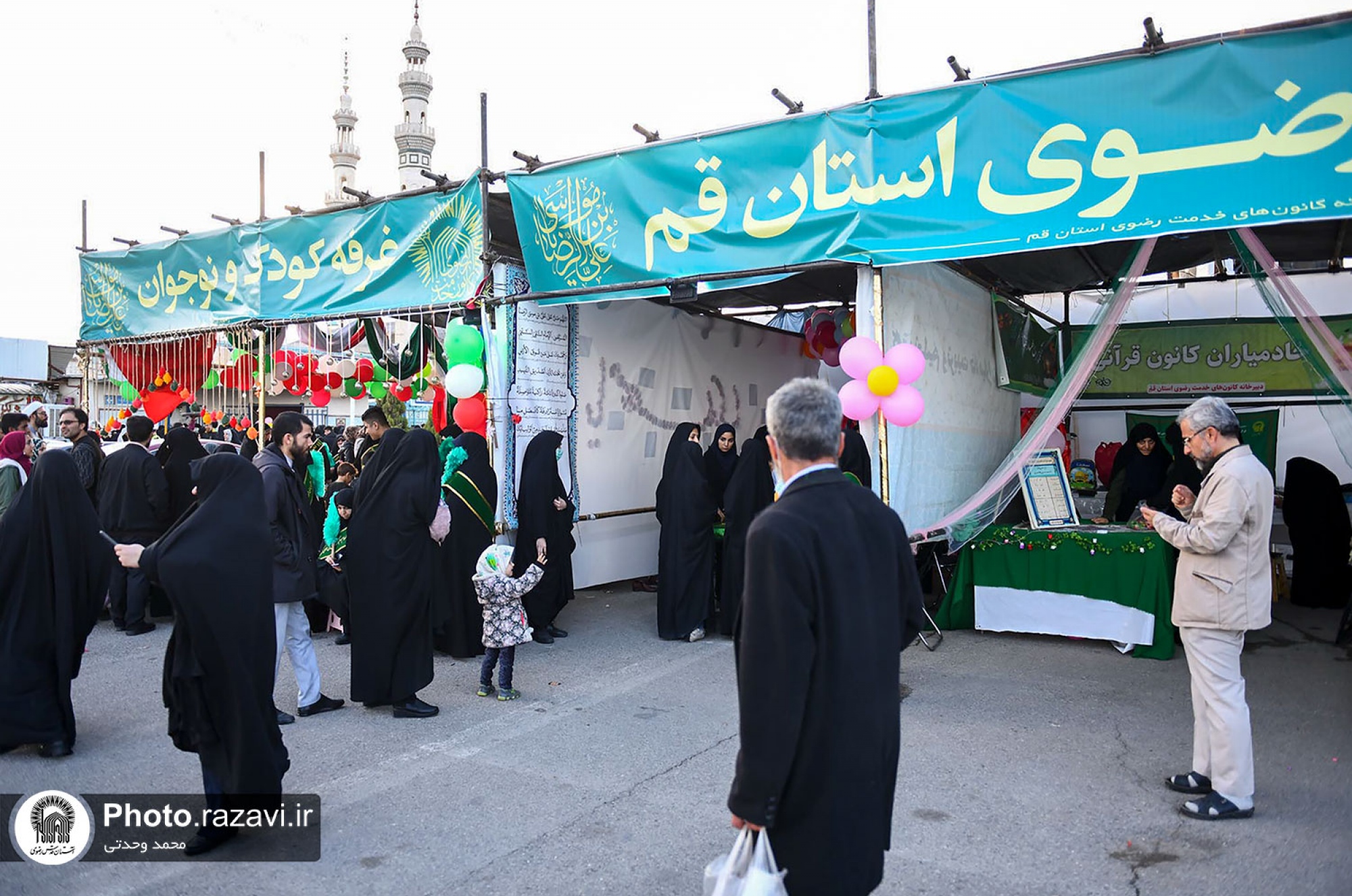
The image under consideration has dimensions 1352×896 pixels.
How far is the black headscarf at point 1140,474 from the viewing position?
758 cm

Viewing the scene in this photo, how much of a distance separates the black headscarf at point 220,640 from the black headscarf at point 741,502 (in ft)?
12.0

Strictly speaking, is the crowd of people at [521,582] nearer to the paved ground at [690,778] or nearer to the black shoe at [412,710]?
the black shoe at [412,710]

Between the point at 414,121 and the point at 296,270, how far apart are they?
41.9m

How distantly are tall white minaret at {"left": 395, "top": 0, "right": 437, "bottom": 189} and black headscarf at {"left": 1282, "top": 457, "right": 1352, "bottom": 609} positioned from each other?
1753 inches

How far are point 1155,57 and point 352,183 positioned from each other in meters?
55.8

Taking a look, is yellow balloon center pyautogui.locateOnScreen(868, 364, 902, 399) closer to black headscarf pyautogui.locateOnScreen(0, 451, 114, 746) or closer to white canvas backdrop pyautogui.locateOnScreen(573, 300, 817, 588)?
white canvas backdrop pyautogui.locateOnScreen(573, 300, 817, 588)

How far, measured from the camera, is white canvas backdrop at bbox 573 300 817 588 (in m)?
7.72

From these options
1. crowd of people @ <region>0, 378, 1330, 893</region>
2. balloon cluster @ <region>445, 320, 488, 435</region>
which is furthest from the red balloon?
crowd of people @ <region>0, 378, 1330, 893</region>

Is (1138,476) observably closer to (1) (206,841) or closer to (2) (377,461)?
(2) (377,461)

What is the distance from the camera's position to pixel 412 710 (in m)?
4.78

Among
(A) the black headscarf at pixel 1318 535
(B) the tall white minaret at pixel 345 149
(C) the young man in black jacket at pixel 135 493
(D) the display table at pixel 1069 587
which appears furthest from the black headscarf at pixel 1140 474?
(B) the tall white minaret at pixel 345 149

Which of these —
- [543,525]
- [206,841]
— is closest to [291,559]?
[206,841]

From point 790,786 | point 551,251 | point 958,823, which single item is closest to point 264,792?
point 790,786

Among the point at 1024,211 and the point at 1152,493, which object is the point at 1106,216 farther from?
the point at 1152,493
